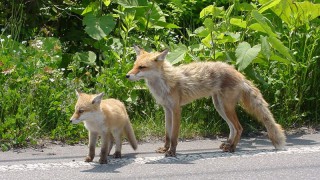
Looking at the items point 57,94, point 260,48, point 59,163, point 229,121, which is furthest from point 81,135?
point 260,48

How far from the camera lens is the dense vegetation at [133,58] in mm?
8898

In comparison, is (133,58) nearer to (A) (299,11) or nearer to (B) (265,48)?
(B) (265,48)

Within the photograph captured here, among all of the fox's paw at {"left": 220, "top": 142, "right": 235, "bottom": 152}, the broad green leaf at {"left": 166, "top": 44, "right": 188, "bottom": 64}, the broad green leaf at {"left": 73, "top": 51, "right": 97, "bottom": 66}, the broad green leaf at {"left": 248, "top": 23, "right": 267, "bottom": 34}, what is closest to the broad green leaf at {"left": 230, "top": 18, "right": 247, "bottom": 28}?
the broad green leaf at {"left": 248, "top": 23, "right": 267, "bottom": 34}

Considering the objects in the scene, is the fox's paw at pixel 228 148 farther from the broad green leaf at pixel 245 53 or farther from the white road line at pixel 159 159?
the broad green leaf at pixel 245 53

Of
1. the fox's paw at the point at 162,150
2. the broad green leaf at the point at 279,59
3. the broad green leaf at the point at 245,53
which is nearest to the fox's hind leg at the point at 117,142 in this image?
the fox's paw at the point at 162,150

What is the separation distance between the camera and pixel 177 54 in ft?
31.5

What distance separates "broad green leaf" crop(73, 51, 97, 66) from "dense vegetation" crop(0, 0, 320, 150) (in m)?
0.02

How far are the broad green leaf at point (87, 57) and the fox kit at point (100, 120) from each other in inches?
86.8

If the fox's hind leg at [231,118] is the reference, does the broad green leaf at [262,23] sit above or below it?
above

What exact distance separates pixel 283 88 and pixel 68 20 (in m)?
3.98

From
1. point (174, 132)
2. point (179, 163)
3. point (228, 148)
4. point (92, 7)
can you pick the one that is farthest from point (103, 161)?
point (92, 7)

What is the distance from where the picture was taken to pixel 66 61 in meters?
10.6

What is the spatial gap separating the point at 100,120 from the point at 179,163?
103 cm

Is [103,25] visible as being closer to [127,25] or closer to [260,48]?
[127,25]
